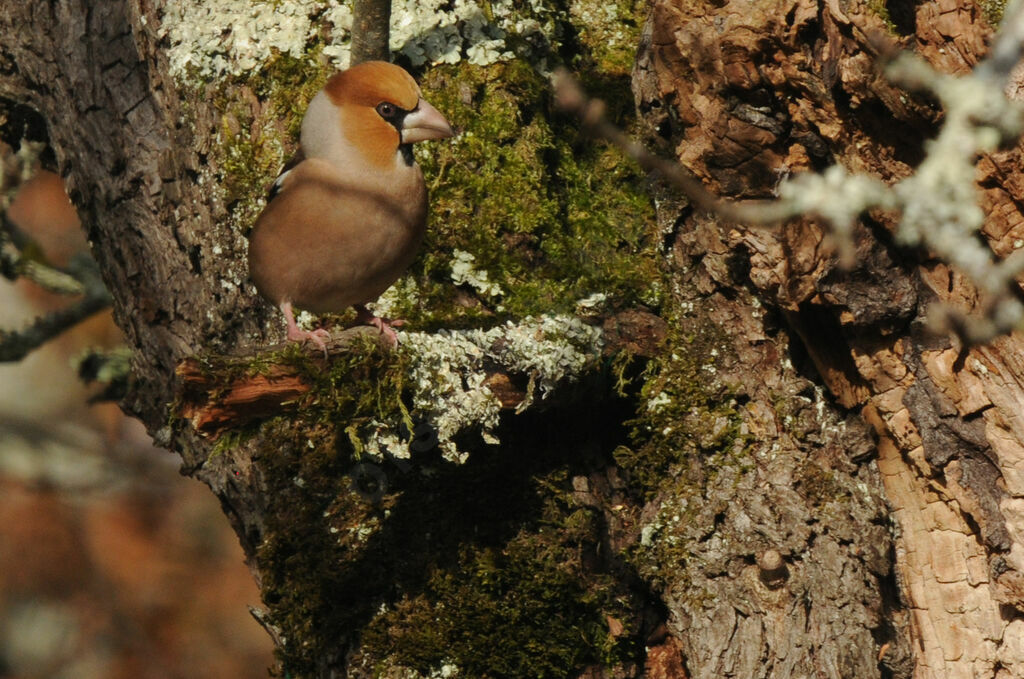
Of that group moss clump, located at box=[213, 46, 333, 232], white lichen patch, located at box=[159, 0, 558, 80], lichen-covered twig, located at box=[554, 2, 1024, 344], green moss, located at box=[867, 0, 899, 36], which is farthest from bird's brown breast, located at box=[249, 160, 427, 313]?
lichen-covered twig, located at box=[554, 2, 1024, 344]

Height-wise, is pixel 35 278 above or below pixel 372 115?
below

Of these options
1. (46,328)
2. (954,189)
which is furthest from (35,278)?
(954,189)

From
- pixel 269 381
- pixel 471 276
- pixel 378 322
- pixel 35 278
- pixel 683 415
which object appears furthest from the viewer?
pixel 35 278

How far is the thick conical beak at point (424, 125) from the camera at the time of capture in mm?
3443

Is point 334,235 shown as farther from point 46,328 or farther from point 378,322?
point 46,328

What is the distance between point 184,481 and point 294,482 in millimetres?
4448

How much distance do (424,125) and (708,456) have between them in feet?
5.03

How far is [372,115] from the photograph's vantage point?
3.56m

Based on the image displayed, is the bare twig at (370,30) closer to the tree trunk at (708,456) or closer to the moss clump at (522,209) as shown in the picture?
the moss clump at (522,209)

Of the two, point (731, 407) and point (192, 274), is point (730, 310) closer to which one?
point (731, 407)

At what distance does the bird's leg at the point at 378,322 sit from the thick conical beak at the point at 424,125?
25.9 inches

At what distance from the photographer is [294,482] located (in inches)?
133

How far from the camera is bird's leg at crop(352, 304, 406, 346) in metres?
3.15

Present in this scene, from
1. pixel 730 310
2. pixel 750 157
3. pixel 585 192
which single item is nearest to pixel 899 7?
pixel 750 157
